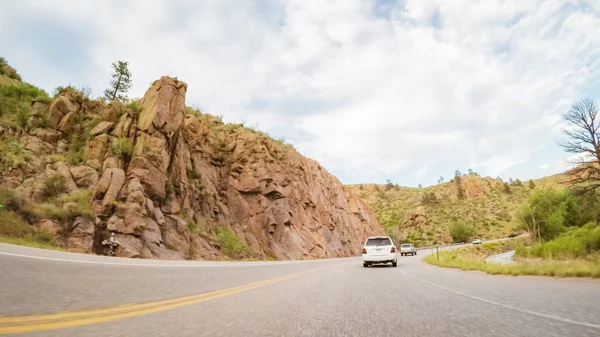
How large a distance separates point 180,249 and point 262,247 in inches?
501

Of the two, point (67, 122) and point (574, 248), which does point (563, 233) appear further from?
point (67, 122)

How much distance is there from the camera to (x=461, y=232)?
89688 millimetres

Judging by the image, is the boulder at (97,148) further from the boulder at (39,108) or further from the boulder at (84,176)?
the boulder at (39,108)

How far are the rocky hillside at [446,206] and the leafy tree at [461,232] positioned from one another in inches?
151

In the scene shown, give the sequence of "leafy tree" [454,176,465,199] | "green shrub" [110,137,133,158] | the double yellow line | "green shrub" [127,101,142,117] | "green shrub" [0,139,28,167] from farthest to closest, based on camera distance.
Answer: "leafy tree" [454,176,465,199] → "green shrub" [127,101,142,117] → "green shrub" [110,137,133,158] → "green shrub" [0,139,28,167] → the double yellow line

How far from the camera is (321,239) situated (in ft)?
157

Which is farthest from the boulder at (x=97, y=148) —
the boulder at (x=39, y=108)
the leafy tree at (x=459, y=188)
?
the leafy tree at (x=459, y=188)

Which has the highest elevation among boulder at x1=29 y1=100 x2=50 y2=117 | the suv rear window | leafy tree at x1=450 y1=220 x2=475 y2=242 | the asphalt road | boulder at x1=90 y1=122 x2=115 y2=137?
boulder at x1=29 y1=100 x2=50 y2=117

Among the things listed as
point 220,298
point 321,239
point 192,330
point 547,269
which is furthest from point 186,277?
point 321,239

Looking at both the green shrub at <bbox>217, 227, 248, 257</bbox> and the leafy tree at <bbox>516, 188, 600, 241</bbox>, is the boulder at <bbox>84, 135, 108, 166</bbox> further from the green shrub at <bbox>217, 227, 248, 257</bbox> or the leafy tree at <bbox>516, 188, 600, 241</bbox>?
the leafy tree at <bbox>516, 188, 600, 241</bbox>

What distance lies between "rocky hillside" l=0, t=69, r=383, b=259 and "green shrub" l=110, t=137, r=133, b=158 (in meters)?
0.09

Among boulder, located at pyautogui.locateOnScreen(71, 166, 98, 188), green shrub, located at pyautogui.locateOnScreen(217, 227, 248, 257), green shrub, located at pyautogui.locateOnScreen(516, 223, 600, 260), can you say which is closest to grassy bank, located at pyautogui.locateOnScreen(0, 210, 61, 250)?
boulder, located at pyautogui.locateOnScreen(71, 166, 98, 188)

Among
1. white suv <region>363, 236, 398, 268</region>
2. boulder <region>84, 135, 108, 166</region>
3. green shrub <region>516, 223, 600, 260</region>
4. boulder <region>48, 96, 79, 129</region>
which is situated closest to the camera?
white suv <region>363, 236, 398, 268</region>

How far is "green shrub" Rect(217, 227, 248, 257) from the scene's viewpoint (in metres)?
30.5
